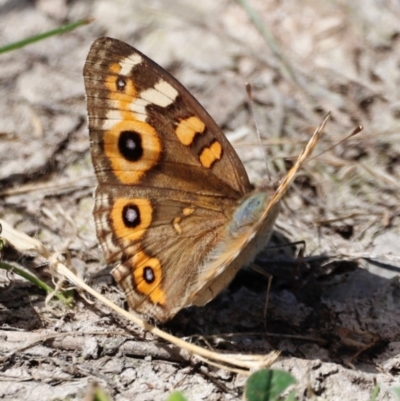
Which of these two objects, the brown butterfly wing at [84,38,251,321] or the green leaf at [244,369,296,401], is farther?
the brown butterfly wing at [84,38,251,321]

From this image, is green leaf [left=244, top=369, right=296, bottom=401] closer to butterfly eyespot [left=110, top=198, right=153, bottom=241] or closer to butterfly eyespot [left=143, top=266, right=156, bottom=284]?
butterfly eyespot [left=143, top=266, right=156, bottom=284]

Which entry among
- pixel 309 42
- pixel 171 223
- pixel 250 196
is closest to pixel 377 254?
pixel 250 196

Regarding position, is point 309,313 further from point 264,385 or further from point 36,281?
point 36,281

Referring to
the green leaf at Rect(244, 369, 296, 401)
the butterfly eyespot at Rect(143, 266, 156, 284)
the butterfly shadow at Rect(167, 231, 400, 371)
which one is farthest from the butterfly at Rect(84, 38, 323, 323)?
the green leaf at Rect(244, 369, 296, 401)

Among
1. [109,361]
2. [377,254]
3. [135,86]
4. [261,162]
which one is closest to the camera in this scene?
[109,361]

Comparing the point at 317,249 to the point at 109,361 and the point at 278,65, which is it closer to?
the point at 109,361

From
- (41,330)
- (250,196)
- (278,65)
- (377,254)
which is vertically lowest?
(377,254)
